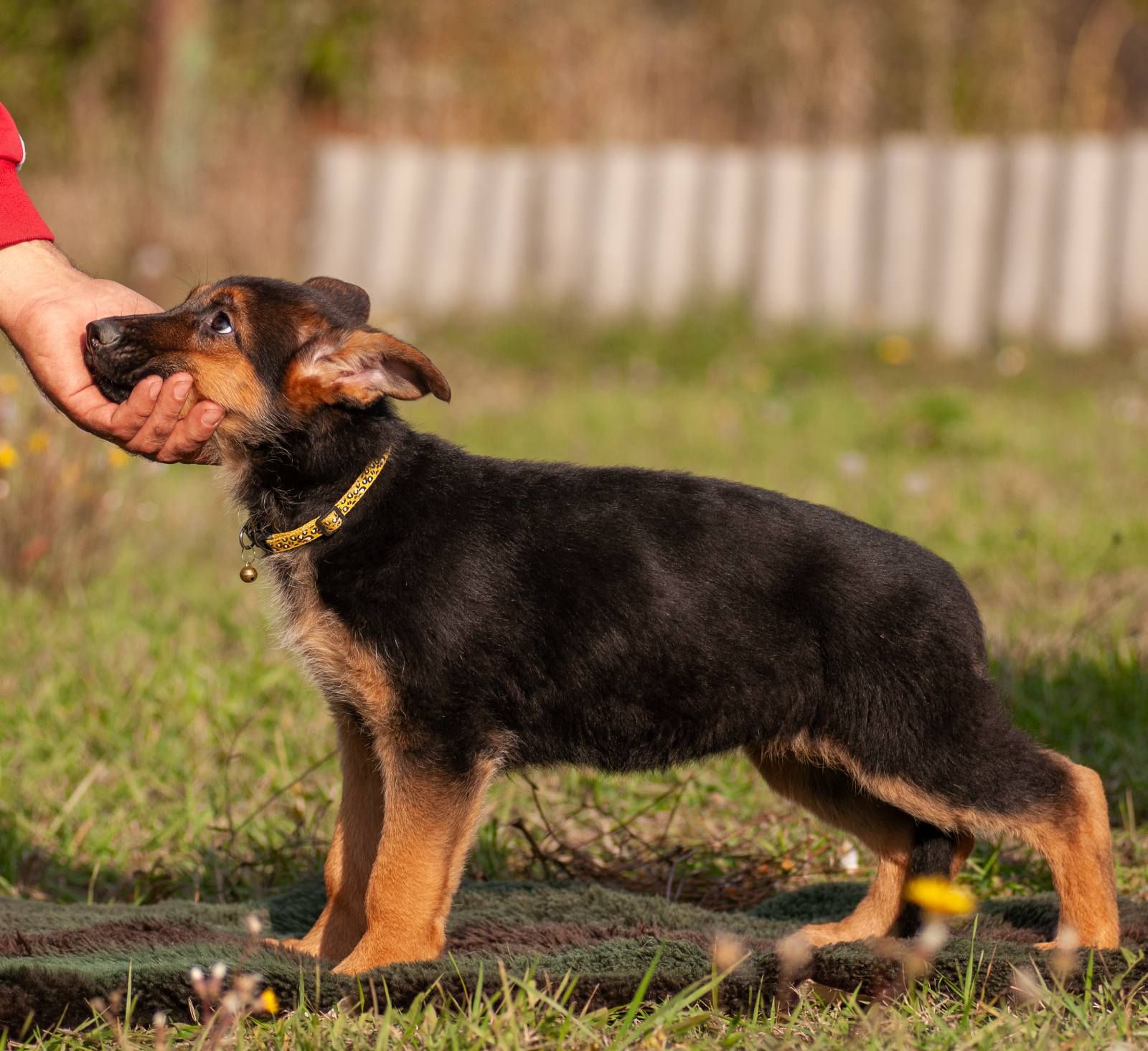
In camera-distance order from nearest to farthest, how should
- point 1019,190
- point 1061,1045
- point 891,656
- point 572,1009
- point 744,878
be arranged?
point 1061,1045
point 572,1009
point 891,656
point 744,878
point 1019,190

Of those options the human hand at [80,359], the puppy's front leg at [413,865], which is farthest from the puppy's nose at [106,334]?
the puppy's front leg at [413,865]

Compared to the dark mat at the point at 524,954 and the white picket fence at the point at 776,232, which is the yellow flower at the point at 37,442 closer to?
the dark mat at the point at 524,954

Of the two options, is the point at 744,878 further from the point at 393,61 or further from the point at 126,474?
the point at 393,61

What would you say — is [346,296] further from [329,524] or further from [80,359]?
[329,524]

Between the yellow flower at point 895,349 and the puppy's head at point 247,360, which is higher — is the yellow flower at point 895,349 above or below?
above

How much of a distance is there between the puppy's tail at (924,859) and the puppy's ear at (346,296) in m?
1.91

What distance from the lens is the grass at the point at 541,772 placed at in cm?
289

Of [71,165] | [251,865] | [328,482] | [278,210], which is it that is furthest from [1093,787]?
[71,165]

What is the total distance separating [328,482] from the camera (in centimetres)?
343

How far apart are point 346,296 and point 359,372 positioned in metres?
0.56

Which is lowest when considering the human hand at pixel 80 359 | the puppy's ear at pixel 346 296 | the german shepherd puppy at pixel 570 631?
the german shepherd puppy at pixel 570 631

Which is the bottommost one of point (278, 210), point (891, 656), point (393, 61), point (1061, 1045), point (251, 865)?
point (251, 865)

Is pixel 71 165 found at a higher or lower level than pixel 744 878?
higher

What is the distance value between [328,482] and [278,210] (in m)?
Answer: 11.6
